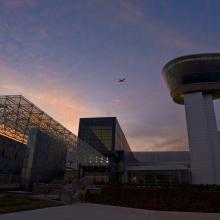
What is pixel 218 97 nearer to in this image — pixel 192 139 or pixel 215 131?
pixel 215 131

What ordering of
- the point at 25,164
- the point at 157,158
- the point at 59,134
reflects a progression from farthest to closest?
the point at 157,158 < the point at 59,134 < the point at 25,164

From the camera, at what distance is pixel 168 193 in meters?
35.0

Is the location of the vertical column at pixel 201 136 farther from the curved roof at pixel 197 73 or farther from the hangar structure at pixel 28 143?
the hangar structure at pixel 28 143

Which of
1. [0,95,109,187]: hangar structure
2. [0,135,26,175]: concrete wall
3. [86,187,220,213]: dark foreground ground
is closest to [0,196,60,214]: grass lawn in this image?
[0,135,26,175]: concrete wall

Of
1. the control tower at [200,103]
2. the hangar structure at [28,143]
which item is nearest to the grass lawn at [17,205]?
the hangar structure at [28,143]

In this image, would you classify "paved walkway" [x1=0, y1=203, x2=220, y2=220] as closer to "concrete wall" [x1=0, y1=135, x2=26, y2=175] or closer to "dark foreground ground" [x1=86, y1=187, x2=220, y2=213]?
"dark foreground ground" [x1=86, y1=187, x2=220, y2=213]

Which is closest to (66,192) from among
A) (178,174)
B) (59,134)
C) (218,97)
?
(59,134)

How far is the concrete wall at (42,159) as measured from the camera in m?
36.4

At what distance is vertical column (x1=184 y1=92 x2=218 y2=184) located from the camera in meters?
56.8

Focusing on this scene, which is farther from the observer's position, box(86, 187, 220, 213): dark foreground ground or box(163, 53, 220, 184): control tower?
box(163, 53, 220, 184): control tower

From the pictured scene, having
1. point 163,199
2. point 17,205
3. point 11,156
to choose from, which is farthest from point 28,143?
point 163,199

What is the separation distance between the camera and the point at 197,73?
63969 millimetres

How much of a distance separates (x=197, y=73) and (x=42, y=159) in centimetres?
4806

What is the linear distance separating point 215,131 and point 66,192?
4676 cm
